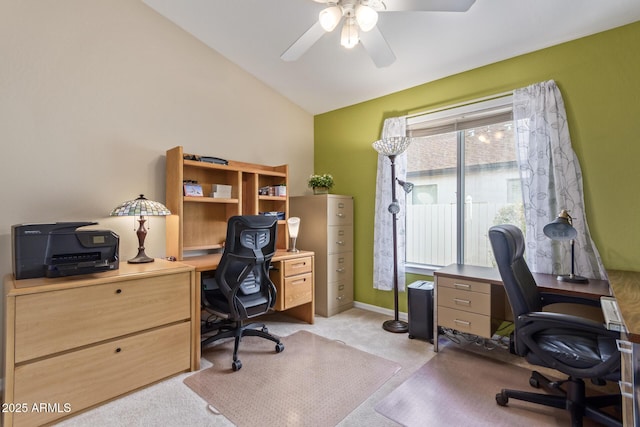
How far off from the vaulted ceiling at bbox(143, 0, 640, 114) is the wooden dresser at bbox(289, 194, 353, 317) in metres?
1.37

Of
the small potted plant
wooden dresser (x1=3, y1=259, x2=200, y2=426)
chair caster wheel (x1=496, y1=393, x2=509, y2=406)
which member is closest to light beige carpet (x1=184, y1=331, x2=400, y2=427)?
wooden dresser (x1=3, y1=259, x2=200, y2=426)

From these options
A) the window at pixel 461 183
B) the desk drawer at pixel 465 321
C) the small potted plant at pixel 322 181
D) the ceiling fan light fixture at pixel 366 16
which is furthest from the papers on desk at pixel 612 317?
the small potted plant at pixel 322 181

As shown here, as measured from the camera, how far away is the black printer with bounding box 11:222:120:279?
66.7 inches

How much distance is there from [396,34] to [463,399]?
2.76m

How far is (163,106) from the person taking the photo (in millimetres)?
2689

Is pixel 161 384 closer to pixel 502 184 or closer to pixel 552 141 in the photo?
pixel 502 184

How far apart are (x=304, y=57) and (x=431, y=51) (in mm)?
1196

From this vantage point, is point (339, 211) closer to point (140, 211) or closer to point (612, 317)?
point (140, 211)

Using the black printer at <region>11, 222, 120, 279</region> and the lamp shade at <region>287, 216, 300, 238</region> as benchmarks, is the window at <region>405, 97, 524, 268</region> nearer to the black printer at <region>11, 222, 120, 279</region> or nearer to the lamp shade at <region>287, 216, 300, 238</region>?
the lamp shade at <region>287, 216, 300, 238</region>

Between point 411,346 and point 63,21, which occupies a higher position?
point 63,21

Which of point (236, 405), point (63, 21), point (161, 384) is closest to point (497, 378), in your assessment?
point (236, 405)

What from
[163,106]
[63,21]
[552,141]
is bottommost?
[552,141]

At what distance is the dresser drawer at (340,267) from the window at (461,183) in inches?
27.6

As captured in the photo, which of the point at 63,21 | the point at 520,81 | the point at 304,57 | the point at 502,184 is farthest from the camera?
the point at 304,57
